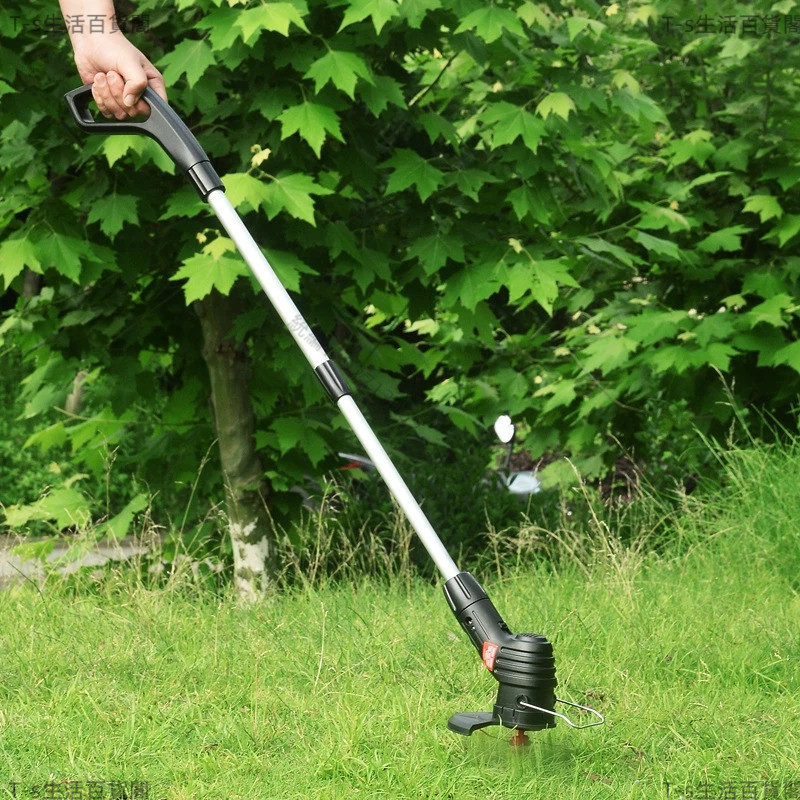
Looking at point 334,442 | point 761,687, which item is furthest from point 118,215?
point 761,687

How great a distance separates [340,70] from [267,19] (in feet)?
1.14

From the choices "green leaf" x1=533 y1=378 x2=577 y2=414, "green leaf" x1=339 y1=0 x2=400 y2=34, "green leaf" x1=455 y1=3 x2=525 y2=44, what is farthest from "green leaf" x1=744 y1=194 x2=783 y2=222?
"green leaf" x1=339 y1=0 x2=400 y2=34

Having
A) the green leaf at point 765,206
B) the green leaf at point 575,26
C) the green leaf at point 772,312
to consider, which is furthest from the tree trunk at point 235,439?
the green leaf at point 765,206

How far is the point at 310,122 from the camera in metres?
4.25

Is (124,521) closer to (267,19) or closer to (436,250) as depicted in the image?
(436,250)

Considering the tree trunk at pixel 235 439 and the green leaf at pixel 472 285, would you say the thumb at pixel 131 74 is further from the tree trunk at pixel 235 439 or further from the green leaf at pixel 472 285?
the tree trunk at pixel 235 439

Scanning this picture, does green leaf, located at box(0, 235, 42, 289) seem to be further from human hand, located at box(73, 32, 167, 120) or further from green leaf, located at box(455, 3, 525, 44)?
green leaf, located at box(455, 3, 525, 44)

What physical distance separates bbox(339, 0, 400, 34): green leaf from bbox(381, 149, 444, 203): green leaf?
0.83 metres

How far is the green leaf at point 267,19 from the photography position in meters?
3.92

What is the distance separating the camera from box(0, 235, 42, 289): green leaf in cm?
449

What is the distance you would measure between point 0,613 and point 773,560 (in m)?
3.04

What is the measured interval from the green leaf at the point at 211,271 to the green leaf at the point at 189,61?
597mm

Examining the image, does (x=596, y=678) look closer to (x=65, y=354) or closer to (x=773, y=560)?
(x=773, y=560)

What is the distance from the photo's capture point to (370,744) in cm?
301
